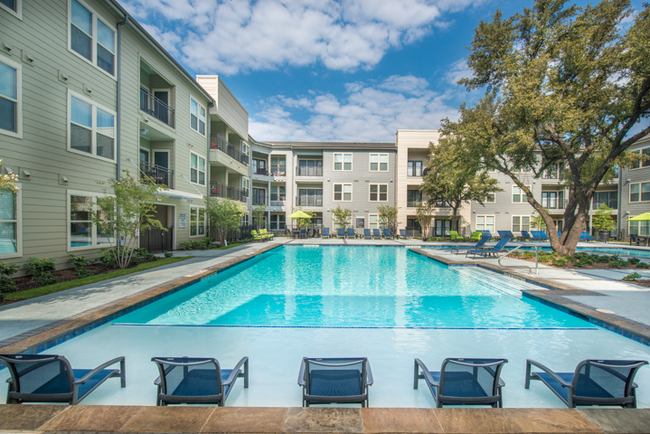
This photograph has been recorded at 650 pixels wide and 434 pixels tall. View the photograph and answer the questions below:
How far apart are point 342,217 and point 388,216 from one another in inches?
159

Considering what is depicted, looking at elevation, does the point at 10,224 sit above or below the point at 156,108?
below

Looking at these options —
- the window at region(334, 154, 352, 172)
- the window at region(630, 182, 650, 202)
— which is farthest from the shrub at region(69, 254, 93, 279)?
the window at region(630, 182, 650, 202)

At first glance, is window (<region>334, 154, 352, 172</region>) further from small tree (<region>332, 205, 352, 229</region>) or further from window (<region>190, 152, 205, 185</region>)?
window (<region>190, 152, 205, 185</region>)

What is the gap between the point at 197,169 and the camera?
16.1 meters

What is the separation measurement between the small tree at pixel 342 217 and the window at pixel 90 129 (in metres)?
17.4

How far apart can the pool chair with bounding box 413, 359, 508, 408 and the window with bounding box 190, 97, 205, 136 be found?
653 inches

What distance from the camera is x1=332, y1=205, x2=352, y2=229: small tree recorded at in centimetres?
2516

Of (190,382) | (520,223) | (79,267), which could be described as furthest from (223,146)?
(520,223)

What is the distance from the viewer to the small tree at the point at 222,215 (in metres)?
16.1

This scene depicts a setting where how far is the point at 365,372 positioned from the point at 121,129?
12118mm

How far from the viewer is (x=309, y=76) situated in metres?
25.4

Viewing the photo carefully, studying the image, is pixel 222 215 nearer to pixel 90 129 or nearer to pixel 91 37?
pixel 90 129

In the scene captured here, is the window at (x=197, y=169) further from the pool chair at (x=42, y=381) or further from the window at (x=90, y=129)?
the pool chair at (x=42, y=381)

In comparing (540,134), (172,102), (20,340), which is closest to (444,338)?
(20,340)
